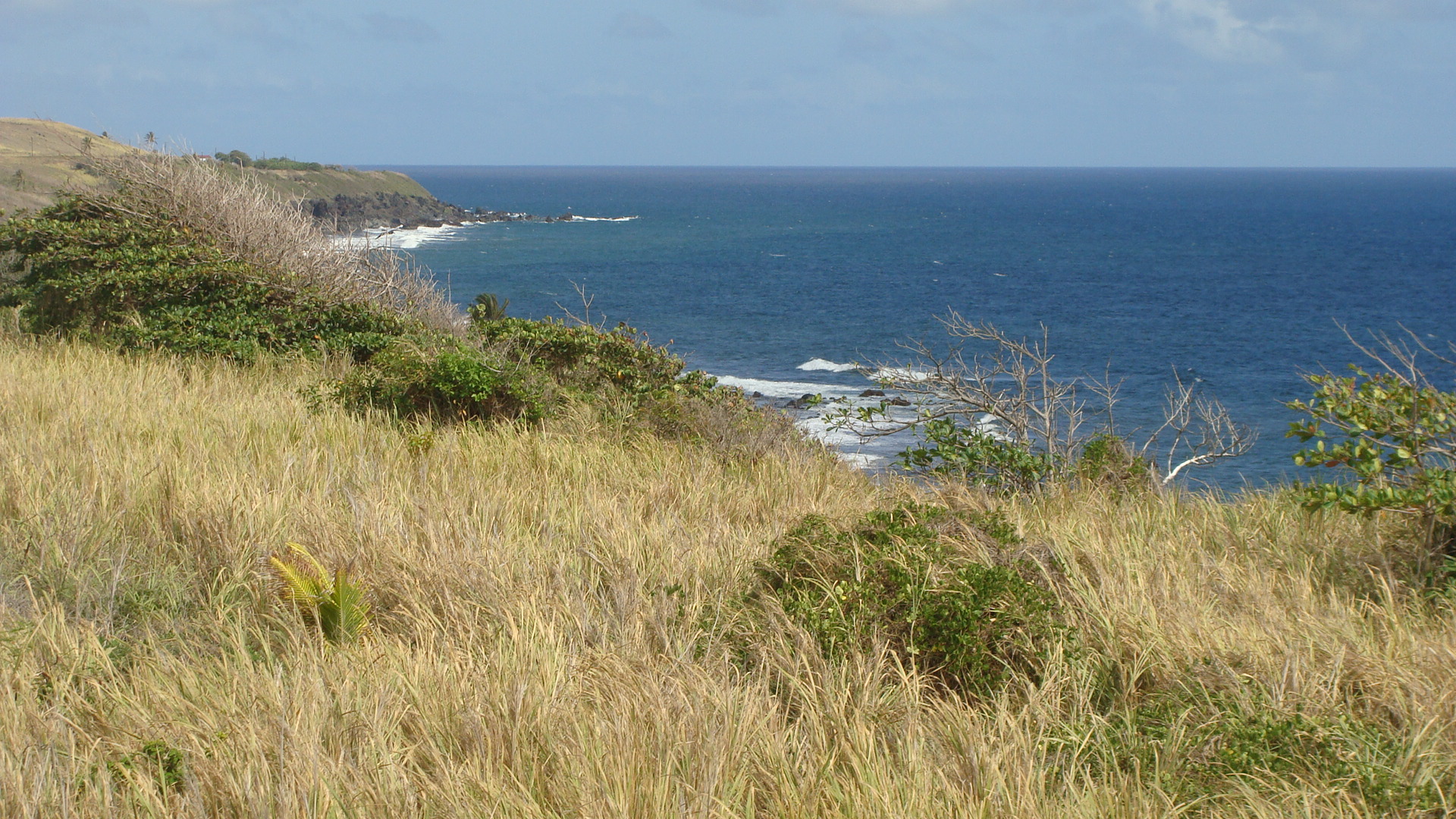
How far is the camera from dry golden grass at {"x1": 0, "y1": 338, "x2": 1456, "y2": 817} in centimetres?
270

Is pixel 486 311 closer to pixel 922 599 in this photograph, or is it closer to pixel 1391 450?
pixel 1391 450

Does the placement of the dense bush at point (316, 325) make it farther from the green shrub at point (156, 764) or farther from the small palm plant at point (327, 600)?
the green shrub at point (156, 764)

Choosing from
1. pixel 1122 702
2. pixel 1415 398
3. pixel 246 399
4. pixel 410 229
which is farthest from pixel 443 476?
pixel 410 229

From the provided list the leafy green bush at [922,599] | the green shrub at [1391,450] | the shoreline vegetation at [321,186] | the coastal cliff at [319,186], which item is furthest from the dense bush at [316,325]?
the shoreline vegetation at [321,186]

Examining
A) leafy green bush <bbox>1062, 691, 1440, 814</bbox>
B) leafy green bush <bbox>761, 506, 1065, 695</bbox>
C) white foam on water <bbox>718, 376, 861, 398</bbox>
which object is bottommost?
white foam on water <bbox>718, 376, 861, 398</bbox>

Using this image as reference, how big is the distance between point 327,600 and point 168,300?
8440 millimetres

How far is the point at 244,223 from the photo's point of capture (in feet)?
40.0

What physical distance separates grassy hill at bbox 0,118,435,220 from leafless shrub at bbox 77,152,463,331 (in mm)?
432

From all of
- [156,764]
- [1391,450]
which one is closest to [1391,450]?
[1391,450]

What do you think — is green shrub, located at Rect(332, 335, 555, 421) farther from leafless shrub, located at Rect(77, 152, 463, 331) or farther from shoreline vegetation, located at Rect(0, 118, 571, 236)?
shoreline vegetation, located at Rect(0, 118, 571, 236)

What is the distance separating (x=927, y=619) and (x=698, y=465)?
341 cm

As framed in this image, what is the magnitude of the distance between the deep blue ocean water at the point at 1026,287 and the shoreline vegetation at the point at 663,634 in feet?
38.0

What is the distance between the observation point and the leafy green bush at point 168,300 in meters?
10.5

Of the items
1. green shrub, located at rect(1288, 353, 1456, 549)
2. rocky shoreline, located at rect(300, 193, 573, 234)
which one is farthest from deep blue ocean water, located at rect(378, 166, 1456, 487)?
green shrub, located at rect(1288, 353, 1456, 549)
